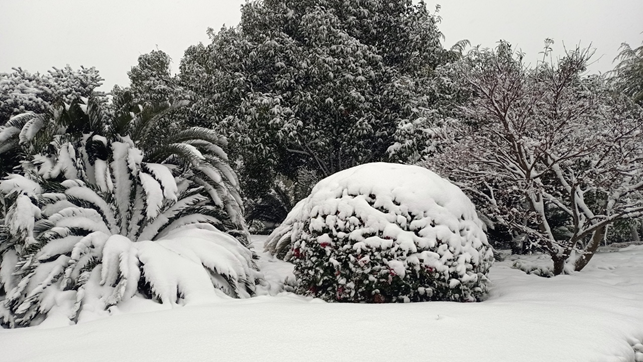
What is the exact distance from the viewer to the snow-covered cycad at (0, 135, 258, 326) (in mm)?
3234

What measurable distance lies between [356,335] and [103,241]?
2731mm

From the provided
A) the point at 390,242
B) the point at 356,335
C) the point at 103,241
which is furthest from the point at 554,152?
the point at 103,241

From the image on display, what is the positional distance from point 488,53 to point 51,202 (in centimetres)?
1032

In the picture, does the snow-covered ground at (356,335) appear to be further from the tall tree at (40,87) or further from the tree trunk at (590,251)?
the tall tree at (40,87)

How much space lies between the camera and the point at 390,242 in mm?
3406

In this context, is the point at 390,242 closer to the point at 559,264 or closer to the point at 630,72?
the point at 559,264

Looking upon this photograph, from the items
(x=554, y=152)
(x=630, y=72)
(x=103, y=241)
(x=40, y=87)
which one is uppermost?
(x=630, y=72)

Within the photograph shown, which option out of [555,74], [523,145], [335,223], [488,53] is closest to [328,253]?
[335,223]

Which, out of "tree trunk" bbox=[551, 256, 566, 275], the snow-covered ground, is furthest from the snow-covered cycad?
"tree trunk" bbox=[551, 256, 566, 275]

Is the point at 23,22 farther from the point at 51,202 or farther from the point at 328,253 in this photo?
the point at 328,253

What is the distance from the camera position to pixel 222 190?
496 cm

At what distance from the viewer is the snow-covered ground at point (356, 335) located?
72.9 inches

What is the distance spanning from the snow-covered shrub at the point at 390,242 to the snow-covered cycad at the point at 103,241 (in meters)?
0.90

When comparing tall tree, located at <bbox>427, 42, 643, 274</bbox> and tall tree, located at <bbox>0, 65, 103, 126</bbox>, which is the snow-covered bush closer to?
tall tree, located at <bbox>0, 65, 103, 126</bbox>
